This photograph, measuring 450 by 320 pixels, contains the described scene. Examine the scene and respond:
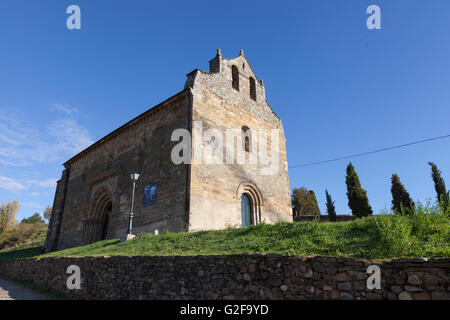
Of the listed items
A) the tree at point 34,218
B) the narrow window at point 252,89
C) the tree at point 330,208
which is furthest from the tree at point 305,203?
the tree at point 34,218

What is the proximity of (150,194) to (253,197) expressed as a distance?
→ 535cm

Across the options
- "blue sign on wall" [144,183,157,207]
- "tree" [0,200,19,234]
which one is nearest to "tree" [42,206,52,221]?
"tree" [0,200,19,234]

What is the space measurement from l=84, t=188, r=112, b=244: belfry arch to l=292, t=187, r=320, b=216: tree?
23.6 m

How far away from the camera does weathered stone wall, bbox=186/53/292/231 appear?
39.5ft

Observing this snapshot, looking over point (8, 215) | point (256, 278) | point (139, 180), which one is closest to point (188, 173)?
point (139, 180)

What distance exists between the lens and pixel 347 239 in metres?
5.82

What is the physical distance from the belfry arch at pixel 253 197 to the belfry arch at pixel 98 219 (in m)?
9.17

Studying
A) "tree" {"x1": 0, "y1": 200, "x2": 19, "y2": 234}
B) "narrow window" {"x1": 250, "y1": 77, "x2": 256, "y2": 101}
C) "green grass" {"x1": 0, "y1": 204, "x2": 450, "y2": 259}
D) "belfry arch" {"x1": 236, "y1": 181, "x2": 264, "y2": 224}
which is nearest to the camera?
"green grass" {"x1": 0, "y1": 204, "x2": 450, "y2": 259}

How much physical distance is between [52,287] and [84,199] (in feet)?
34.4

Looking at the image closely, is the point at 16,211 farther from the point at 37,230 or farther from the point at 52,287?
the point at 52,287

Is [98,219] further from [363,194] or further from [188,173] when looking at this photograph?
[363,194]

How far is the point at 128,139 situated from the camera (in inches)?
656

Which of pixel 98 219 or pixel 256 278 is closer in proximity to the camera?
pixel 256 278

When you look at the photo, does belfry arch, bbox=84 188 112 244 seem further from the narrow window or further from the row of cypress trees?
the row of cypress trees
